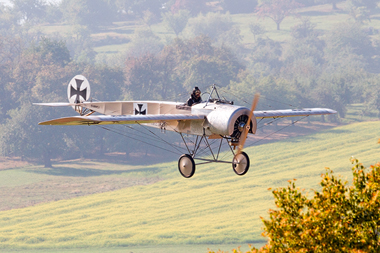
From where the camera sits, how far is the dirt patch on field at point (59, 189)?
443 ft

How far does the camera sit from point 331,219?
20641 millimetres

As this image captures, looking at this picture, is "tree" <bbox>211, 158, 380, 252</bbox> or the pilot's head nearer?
"tree" <bbox>211, 158, 380, 252</bbox>

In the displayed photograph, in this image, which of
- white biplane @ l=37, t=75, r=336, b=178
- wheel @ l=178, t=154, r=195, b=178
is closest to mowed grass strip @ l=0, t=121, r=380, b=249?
white biplane @ l=37, t=75, r=336, b=178

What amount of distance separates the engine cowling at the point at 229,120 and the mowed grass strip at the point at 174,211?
89.1 metres

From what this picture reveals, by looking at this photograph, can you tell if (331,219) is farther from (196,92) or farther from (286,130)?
(286,130)

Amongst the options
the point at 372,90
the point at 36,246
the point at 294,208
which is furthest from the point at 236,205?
the point at 294,208

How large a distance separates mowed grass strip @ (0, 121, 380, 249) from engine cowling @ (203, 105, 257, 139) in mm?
89071

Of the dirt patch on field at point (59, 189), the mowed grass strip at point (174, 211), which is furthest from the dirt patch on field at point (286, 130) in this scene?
the dirt patch on field at point (59, 189)

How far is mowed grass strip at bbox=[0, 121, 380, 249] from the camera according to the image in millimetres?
124750

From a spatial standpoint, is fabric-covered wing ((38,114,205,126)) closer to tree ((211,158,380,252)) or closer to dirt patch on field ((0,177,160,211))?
tree ((211,158,380,252))

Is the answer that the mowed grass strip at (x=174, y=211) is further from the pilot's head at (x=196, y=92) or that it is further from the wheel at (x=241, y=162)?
the wheel at (x=241, y=162)

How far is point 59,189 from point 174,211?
1106 inches

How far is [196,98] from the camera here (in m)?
Result: 34.9

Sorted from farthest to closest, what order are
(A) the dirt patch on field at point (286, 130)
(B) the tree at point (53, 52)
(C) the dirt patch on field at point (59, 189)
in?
(B) the tree at point (53, 52)
(A) the dirt patch on field at point (286, 130)
(C) the dirt patch on field at point (59, 189)
